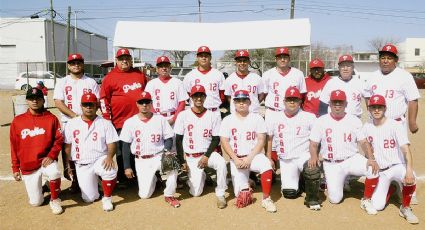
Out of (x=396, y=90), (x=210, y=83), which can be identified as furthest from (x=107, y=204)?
(x=396, y=90)

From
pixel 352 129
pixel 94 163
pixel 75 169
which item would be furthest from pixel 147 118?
pixel 352 129

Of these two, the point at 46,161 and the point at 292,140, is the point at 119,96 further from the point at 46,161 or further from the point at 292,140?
the point at 292,140

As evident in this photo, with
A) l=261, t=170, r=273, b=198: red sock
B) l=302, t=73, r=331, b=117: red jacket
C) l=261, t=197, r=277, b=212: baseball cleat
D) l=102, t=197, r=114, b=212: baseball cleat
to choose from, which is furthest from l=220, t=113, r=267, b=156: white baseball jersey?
l=102, t=197, r=114, b=212: baseball cleat

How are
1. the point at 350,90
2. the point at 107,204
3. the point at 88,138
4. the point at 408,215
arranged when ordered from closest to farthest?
the point at 408,215, the point at 107,204, the point at 88,138, the point at 350,90

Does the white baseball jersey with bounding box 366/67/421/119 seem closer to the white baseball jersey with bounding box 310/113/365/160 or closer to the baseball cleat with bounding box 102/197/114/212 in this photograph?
the white baseball jersey with bounding box 310/113/365/160

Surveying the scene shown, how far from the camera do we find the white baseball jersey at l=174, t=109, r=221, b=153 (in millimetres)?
5199

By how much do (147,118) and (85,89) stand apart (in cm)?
108

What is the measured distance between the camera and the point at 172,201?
188 inches

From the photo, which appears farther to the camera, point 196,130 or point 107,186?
point 196,130

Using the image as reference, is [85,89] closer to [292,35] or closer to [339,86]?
[339,86]

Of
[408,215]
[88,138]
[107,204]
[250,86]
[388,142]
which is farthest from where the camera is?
[250,86]

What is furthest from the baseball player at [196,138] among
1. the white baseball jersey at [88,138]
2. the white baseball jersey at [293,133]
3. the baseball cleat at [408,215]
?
the baseball cleat at [408,215]

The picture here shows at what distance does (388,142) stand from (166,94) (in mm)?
3303

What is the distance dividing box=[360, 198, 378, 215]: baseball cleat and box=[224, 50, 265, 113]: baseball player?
216cm
